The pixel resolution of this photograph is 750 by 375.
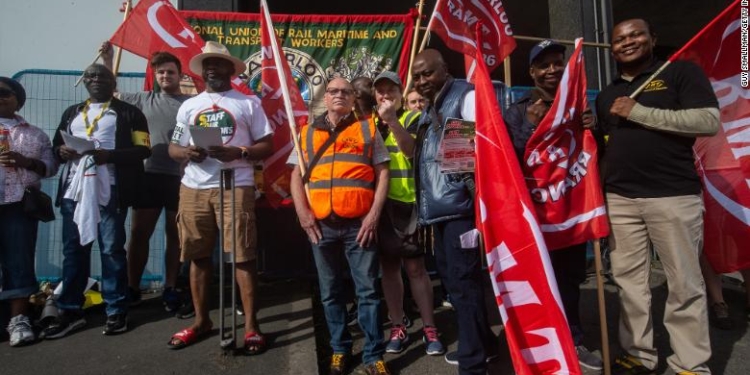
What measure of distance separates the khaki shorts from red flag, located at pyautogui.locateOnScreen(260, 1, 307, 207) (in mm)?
724

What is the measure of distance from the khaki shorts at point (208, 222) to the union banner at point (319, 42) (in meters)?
1.89

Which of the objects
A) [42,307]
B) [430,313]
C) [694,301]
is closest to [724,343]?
[694,301]

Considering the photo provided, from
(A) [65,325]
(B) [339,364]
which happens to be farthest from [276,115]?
(A) [65,325]

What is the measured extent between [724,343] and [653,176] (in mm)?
1662

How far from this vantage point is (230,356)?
3.18 metres

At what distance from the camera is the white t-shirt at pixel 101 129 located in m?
3.78

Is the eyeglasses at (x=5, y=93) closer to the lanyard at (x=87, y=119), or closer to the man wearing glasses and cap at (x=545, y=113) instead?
the lanyard at (x=87, y=119)

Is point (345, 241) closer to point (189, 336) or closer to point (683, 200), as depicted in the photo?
point (189, 336)

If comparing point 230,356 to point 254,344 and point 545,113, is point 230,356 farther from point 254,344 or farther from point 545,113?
point 545,113

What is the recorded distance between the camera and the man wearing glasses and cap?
9.55 feet

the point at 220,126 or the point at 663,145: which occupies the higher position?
the point at 220,126

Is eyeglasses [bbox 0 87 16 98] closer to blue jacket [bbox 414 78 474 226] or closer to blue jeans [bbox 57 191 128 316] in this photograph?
blue jeans [bbox 57 191 128 316]

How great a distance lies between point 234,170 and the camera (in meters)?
3.33

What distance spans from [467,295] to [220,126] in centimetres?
210
